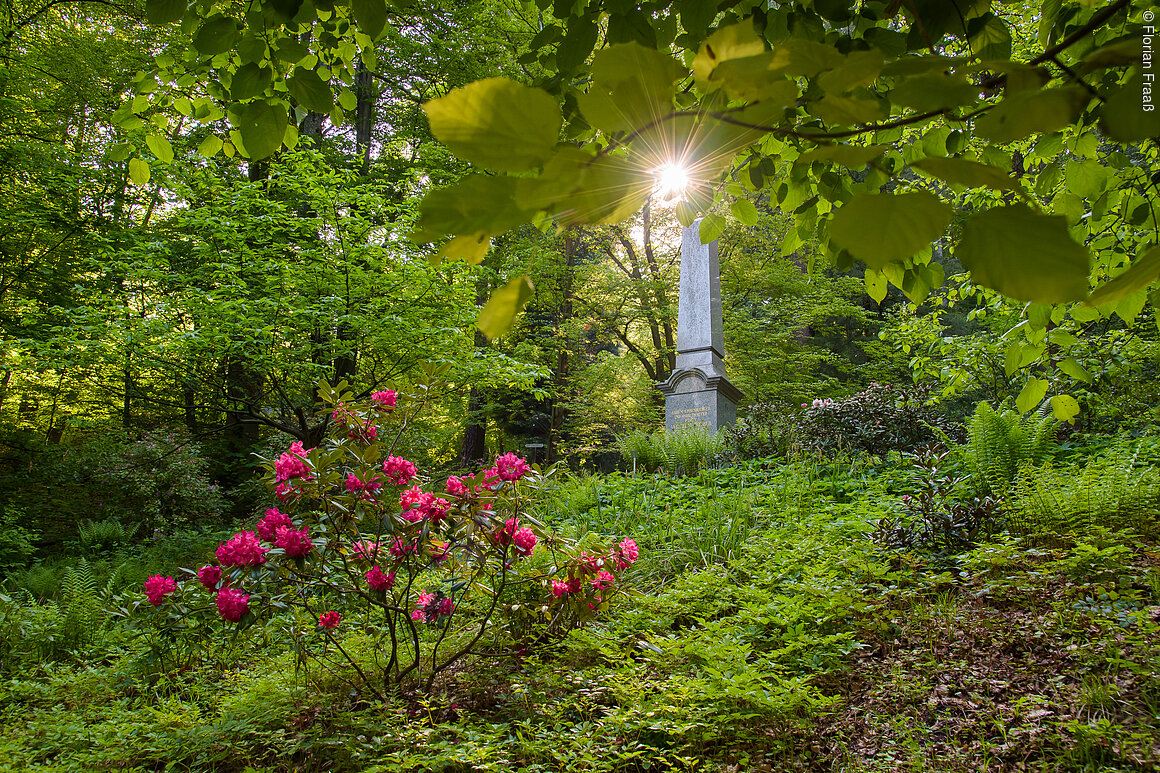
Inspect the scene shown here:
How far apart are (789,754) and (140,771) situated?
2034 mm

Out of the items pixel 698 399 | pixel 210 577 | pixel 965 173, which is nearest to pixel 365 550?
pixel 210 577

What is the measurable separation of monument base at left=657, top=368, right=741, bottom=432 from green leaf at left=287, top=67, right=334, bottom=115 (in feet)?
24.7

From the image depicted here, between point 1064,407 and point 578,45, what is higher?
point 578,45

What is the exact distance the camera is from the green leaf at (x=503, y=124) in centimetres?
31

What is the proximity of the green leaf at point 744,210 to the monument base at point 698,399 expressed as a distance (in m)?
7.01

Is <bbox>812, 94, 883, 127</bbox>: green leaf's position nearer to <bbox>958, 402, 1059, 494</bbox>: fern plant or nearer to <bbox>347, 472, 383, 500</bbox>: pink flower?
<bbox>347, 472, 383, 500</bbox>: pink flower

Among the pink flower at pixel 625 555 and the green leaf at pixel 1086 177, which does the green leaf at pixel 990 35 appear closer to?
the green leaf at pixel 1086 177

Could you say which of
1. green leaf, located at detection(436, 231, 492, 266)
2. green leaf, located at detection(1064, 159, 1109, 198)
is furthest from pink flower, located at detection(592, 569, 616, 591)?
green leaf, located at detection(436, 231, 492, 266)

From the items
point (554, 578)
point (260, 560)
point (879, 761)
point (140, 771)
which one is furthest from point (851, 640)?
point (140, 771)

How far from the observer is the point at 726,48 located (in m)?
0.34

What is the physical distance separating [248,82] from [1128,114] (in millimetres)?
1181

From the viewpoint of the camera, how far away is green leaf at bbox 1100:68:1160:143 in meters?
0.30

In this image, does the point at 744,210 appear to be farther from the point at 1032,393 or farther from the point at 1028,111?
the point at 1028,111

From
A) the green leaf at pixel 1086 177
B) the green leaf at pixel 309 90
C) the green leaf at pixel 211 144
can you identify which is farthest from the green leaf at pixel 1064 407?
the green leaf at pixel 211 144
